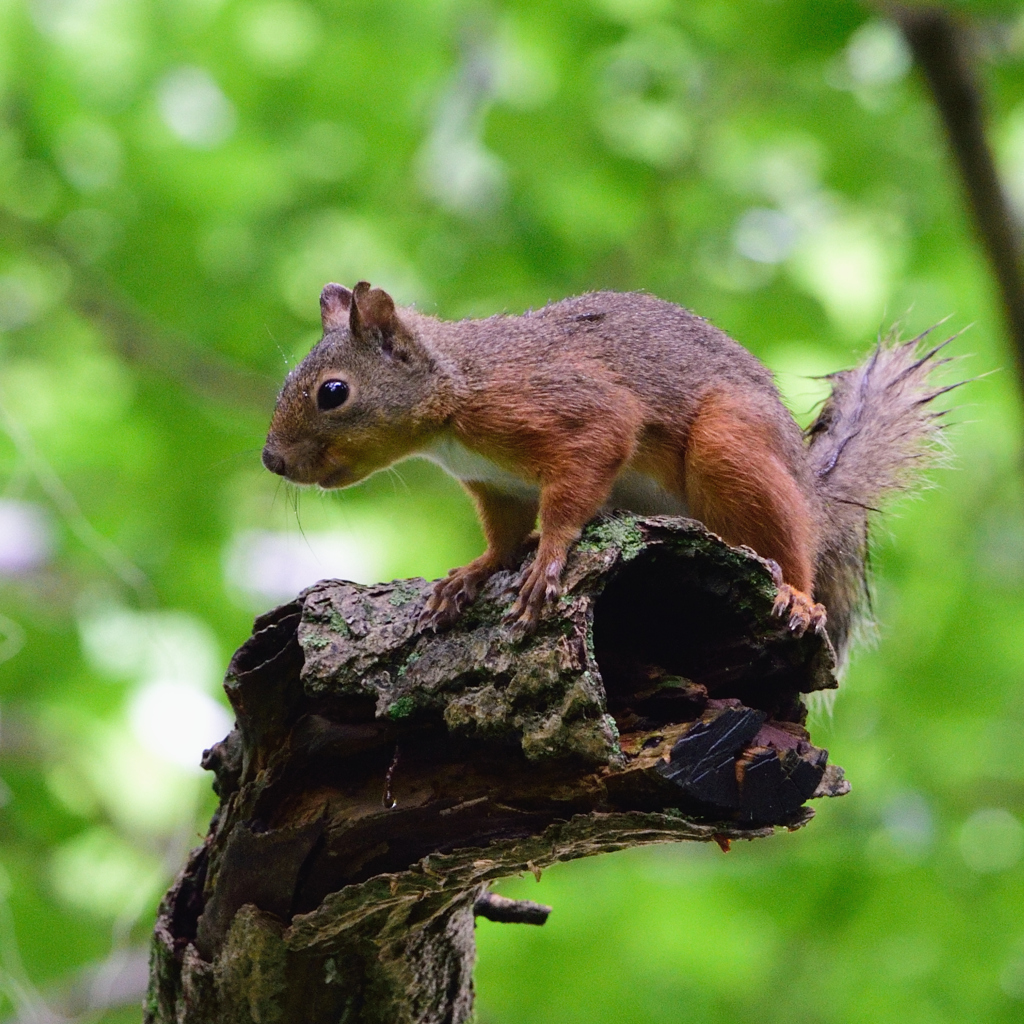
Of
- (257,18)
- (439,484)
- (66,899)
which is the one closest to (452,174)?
(257,18)

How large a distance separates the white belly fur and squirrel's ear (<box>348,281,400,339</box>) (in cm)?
36

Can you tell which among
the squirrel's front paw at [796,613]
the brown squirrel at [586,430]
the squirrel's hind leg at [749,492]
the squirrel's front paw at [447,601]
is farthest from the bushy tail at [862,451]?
the squirrel's front paw at [447,601]

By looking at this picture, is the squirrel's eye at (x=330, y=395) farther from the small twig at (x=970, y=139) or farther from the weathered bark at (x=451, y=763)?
the small twig at (x=970, y=139)

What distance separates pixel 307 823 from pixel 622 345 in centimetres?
154

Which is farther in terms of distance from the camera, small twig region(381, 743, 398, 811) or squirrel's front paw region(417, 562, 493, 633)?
squirrel's front paw region(417, 562, 493, 633)

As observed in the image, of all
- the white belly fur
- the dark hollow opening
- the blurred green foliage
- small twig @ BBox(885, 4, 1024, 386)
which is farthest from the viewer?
the blurred green foliage

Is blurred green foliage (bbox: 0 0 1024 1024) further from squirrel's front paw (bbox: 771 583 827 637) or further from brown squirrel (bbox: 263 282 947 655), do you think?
squirrel's front paw (bbox: 771 583 827 637)

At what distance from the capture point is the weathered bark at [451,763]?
200cm

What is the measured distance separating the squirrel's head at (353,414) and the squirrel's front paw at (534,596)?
0.93 meters

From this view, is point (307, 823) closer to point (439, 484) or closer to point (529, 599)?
point (529, 599)

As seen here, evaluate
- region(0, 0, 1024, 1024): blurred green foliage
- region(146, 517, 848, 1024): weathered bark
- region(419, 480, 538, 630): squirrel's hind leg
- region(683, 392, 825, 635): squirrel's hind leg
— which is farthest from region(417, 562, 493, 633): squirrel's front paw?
region(0, 0, 1024, 1024): blurred green foliage

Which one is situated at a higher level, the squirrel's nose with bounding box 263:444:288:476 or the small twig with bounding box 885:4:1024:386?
the small twig with bounding box 885:4:1024:386

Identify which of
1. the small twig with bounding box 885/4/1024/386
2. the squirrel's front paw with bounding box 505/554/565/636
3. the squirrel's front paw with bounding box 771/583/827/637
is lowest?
the squirrel's front paw with bounding box 505/554/565/636

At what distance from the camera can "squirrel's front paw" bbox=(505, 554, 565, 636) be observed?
2.09 m
